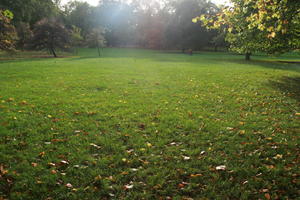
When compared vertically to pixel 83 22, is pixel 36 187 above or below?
below

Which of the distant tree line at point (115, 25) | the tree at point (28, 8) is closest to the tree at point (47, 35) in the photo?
the distant tree line at point (115, 25)

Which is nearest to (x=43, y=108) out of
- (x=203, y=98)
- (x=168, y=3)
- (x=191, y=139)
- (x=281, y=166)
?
(x=191, y=139)

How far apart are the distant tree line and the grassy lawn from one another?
2025 cm

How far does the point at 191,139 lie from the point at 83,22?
272ft

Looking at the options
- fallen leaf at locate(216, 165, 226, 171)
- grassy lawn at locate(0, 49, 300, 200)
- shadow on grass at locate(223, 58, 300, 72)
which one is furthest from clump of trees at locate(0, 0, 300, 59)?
shadow on grass at locate(223, 58, 300, 72)

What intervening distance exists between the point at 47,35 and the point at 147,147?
38.5 m

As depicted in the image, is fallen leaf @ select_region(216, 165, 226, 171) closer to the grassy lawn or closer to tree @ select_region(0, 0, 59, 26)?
the grassy lawn

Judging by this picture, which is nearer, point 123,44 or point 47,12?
point 47,12

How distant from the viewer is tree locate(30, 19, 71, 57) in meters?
37.7

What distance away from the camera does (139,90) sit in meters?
11.3

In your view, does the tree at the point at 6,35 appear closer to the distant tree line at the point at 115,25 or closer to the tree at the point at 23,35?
the distant tree line at the point at 115,25

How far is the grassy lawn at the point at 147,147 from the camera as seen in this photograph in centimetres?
396

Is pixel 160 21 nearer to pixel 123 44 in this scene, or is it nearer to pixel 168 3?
pixel 168 3

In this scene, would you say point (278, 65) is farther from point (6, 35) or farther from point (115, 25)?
point (115, 25)
